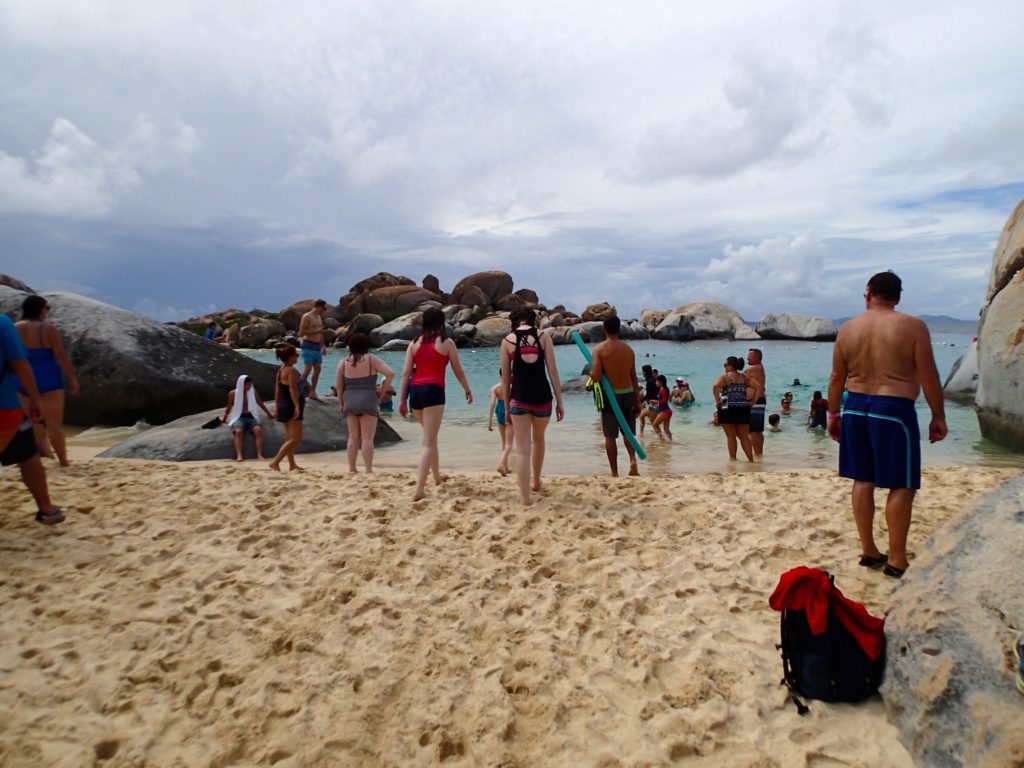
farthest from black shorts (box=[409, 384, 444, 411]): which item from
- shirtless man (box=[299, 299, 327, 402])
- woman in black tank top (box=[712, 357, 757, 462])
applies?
shirtless man (box=[299, 299, 327, 402])

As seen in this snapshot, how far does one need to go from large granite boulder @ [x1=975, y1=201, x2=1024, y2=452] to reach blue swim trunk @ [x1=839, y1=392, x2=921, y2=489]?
7719mm

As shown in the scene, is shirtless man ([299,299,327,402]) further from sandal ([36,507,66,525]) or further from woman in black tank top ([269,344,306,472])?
sandal ([36,507,66,525])

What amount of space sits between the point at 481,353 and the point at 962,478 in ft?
130

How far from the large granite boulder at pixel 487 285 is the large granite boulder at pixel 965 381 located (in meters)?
46.6

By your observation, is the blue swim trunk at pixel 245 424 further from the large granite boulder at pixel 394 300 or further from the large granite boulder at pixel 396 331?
the large granite boulder at pixel 394 300

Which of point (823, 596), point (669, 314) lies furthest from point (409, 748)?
point (669, 314)

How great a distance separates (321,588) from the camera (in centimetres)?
405

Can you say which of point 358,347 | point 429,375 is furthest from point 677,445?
point 429,375

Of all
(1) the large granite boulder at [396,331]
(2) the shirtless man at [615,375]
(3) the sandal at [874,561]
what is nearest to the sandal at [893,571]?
(3) the sandal at [874,561]

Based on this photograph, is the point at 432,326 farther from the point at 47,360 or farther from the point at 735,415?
the point at 735,415

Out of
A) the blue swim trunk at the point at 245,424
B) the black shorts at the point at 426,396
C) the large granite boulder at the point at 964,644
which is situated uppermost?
the black shorts at the point at 426,396

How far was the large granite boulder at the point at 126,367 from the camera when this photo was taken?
11.8 metres

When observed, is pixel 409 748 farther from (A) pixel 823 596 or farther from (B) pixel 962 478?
(B) pixel 962 478

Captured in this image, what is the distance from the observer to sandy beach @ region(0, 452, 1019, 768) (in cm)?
283
